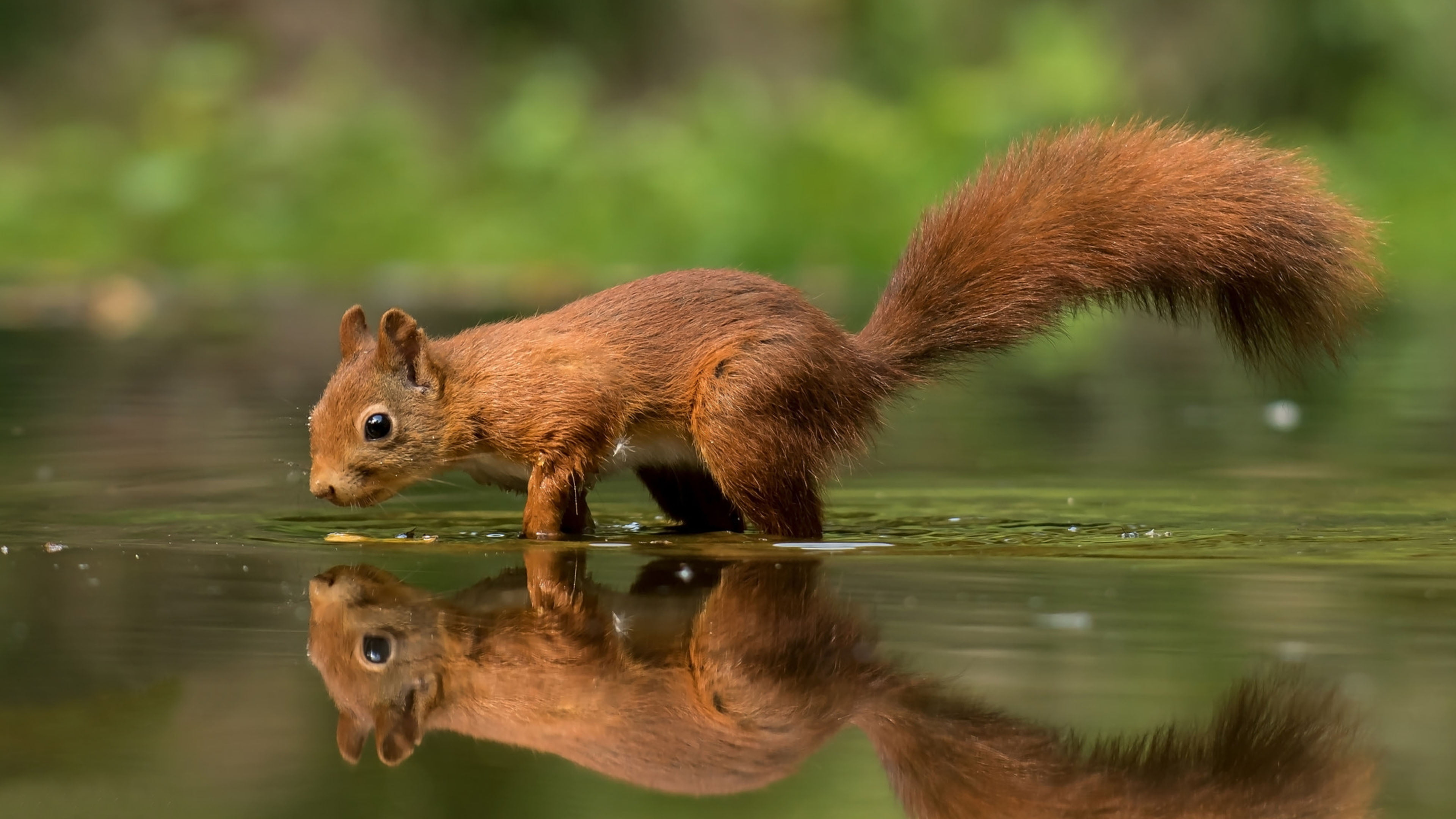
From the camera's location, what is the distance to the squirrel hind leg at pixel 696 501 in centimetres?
563

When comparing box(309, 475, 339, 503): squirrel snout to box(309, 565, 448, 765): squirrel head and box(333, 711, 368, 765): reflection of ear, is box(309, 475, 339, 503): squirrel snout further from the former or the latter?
box(333, 711, 368, 765): reflection of ear

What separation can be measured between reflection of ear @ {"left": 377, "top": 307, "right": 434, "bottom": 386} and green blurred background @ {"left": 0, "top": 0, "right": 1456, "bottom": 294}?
7.89 metres

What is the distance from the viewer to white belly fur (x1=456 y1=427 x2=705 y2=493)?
5.52 meters

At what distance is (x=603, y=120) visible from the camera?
66.0ft


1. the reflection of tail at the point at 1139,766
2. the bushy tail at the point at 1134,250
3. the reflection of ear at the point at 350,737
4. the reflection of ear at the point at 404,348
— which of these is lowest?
the reflection of ear at the point at 350,737

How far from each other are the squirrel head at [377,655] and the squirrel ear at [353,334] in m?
1.21

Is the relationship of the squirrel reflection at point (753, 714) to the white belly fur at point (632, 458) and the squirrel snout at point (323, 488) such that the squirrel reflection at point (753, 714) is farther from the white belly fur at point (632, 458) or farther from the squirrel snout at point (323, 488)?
the white belly fur at point (632, 458)

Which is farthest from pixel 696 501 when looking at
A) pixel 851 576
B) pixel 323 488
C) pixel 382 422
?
pixel 851 576

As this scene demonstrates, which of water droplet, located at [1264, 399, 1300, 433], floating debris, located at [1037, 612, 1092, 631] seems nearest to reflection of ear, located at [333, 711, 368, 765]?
floating debris, located at [1037, 612, 1092, 631]

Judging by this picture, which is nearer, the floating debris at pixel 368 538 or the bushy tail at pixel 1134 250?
the floating debris at pixel 368 538

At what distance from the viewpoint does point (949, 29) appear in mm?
19672

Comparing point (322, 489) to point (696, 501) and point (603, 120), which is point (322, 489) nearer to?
point (696, 501)

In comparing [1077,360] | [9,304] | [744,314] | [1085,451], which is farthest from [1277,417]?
[9,304]

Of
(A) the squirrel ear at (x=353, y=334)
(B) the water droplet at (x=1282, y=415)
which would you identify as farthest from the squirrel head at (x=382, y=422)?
(B) the water droplet at (x=1282, y=415)
